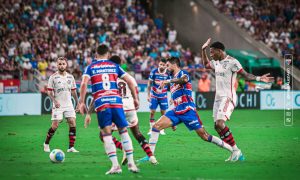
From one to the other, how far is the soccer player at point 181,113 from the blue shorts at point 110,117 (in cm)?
201

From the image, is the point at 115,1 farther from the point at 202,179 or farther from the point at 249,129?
the point at 202,179

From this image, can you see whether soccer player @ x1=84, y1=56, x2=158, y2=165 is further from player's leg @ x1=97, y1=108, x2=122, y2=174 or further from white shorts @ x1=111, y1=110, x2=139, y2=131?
player's leg @ x1=97, y1=108, x2=122, y2=174

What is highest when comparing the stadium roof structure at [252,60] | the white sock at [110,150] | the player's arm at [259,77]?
the stadium roof structure at [252,60]

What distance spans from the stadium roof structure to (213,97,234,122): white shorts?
1108 inches

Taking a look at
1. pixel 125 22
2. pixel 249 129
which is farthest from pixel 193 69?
pixel 249 129

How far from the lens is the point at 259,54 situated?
1781 inches

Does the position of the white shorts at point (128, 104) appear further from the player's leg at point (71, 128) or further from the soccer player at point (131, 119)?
the player's leg at point (71, 128)

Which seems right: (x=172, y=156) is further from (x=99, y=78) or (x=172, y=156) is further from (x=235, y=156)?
(x=99, y=78)

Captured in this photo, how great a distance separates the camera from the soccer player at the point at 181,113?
569 inches

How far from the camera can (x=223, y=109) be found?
1509cm

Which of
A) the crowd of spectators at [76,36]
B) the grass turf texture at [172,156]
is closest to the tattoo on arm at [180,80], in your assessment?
the grass turf texture at [172,156]

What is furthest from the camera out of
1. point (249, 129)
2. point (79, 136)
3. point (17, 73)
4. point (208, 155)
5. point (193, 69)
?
point (193, 69)

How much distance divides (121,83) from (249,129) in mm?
9024

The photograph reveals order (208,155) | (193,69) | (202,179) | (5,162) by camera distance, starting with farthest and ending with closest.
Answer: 1. (193,69)
2. (208,155)
3. (5,162)
4. (202,179)
